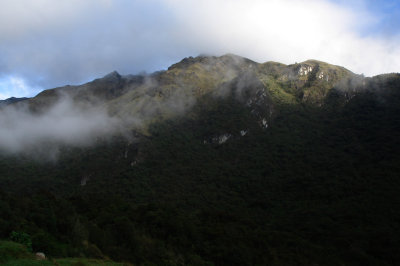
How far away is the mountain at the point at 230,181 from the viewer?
218ft

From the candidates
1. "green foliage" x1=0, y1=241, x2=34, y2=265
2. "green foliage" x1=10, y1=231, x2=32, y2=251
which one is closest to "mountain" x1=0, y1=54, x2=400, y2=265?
"green foliage" x1=10, y1=231, x2=32, y2=251

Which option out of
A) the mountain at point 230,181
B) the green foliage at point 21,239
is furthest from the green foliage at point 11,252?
the mountain at point 230,181

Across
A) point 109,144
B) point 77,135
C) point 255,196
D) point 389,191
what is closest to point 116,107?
point 77,135

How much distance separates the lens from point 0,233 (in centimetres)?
3994

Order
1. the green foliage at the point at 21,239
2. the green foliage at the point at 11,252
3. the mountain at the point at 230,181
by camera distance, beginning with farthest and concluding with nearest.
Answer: the mountain at the point at 230,181
the green foliage at the point at 21,239
the green foliage at the point at 11,252

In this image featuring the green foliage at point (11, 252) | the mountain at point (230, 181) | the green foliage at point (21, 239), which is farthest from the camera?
the mountain at point (230, 181)

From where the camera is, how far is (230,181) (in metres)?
130

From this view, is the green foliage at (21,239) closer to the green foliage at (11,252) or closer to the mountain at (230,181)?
the mountain at (230,181)

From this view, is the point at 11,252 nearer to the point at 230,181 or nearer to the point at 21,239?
the point at 21,239

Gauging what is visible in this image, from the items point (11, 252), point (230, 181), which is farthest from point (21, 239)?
point (230, 181)

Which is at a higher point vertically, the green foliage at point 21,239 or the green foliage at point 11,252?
the green foliage at point 11,252

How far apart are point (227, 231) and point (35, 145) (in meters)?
124

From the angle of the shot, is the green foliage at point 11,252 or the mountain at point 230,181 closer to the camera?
the green foliage at point 11,252

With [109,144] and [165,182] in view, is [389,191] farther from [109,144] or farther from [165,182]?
[109,144]
